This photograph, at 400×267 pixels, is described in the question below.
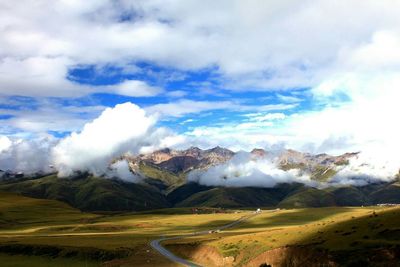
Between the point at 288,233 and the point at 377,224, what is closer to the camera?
the point at 377,224

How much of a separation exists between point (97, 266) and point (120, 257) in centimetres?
900

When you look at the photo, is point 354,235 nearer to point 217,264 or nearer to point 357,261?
point 357,261

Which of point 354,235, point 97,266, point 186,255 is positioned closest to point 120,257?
point 97,266

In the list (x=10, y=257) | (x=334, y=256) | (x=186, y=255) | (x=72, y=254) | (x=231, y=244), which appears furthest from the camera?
(x=10, y=257)

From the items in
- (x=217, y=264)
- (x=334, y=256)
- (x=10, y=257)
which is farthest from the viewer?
(x=10, y=257)

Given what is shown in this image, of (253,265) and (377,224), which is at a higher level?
(377,224)

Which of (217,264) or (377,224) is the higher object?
(377,224)

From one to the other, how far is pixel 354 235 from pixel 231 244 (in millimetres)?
31459

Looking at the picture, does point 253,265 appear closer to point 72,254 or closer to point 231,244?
point 231,244

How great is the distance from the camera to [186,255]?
106m

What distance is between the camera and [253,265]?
247 ft

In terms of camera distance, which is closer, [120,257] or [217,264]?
[217,264]

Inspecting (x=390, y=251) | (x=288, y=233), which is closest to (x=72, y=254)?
(x=288, y=233)

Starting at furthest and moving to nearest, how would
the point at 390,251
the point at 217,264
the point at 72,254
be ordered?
the point at 72,254 → the point at 217,264 → the point at 390,251
